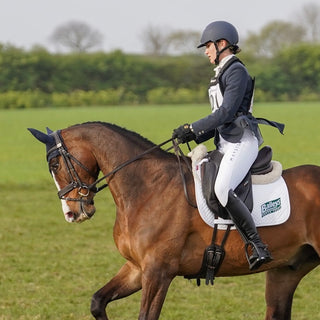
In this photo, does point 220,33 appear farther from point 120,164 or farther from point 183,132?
point 120,164

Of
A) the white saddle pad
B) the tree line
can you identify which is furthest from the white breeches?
the tree line

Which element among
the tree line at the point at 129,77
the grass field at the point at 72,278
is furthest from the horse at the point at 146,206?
the tree line at the point at 129,77

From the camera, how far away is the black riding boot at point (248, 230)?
21.4 ft

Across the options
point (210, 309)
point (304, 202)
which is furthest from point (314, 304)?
point (304, 202)

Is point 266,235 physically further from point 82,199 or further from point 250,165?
point 82,199

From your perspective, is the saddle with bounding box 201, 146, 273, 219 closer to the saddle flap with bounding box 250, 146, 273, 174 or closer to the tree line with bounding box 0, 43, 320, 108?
the saddle flap with bounding box 250, 146, 273, 174

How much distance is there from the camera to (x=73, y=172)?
6805 mm

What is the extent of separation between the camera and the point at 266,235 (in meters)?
6.86

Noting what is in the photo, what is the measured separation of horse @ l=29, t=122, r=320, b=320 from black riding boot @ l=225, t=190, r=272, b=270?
0.14 meters

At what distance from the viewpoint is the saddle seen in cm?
660

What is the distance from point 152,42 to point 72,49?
13.8 meters

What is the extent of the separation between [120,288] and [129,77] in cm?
10134

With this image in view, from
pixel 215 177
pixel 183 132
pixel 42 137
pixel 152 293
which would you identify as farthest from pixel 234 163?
pixel 42 137

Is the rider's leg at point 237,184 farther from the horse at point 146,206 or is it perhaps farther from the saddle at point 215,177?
the horse at point 146,206
